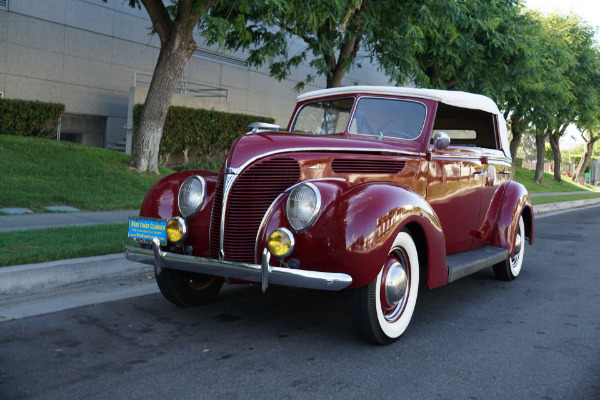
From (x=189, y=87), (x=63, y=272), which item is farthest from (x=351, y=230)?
(x=189, y=87)

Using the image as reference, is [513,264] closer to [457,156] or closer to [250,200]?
[457,156]

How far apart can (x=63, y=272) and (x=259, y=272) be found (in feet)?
7.76

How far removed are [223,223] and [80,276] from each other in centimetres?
203

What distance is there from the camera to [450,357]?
379cm

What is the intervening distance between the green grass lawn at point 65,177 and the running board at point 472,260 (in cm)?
650

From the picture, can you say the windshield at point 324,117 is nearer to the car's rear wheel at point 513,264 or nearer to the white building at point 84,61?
the car's rear wheel at point 513,264

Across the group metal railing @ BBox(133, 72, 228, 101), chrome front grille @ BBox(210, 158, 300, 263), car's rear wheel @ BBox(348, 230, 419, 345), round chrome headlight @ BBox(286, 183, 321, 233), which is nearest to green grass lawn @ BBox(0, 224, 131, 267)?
chrome front grille @ BBox(210, 158, 300, 263)

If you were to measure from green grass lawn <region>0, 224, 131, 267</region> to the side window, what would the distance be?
11.9 feet

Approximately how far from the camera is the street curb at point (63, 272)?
4766 mm

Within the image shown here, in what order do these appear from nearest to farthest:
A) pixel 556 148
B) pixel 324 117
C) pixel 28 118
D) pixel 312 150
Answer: pixel 312 150 < pixel 324 117 < pixel 28 118 < pixel 556 148

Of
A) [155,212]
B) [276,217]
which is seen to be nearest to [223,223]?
[276,217]

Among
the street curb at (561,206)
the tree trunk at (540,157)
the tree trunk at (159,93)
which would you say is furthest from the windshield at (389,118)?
the tree trunk at (540,157)

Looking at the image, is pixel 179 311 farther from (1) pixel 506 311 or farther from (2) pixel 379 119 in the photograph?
(1) pixel 506 311

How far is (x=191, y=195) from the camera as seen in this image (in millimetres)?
4246
